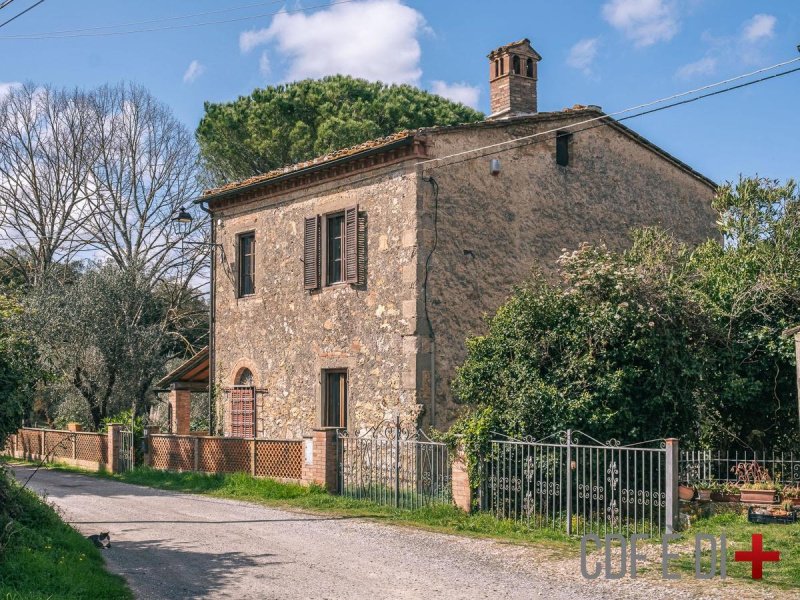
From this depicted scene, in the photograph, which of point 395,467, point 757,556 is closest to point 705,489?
point 757,556

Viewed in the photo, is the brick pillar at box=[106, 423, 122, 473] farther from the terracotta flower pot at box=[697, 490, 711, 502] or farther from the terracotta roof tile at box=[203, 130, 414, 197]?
the terracotta flower pot at box=[697, 490, 711, 502]

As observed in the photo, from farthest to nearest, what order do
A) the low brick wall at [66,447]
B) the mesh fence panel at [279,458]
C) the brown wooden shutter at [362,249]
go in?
1. the low brick wall at [66,447]
2. the brown wooden shutter at [362,249]
3. the mesh fence panel at [279,458]

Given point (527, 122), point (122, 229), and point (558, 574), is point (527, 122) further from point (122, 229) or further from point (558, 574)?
point (122, 229)

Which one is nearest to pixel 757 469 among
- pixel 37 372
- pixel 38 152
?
pixel 37 372

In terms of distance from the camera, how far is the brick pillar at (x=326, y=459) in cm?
1566

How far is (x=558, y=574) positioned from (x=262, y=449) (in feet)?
29.0

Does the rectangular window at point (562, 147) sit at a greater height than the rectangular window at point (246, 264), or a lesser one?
greater

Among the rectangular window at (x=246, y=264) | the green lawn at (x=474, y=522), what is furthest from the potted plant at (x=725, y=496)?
the rectangular window at (x=246, y=264)

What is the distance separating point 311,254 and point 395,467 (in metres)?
5.09

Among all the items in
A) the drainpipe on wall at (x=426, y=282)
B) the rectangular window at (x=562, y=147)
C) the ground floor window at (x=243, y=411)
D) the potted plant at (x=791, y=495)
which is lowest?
the potted plant at (x=791, y=495)

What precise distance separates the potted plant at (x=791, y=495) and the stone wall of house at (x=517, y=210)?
19.3 feet

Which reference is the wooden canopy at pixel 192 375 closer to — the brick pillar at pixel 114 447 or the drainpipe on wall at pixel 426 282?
the brick pillar at pixel 114 447

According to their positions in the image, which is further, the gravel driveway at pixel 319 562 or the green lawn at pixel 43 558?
the gravel driveway at pixel 319 562

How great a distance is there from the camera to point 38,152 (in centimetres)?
3288
